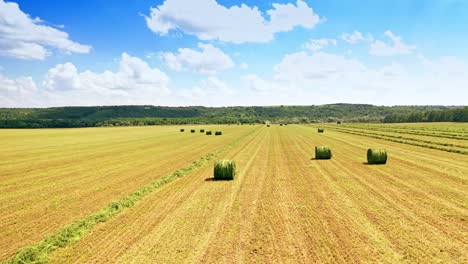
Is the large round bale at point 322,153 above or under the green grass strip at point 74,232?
above

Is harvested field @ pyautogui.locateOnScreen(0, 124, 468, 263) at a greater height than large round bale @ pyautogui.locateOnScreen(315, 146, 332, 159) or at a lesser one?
lesser

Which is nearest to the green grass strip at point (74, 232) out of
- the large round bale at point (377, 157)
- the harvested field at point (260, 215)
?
the harvested field at point (260, 215)

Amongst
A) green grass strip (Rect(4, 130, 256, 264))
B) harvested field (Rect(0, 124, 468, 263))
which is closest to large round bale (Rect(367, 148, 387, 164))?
harvested field (Rect(0, 124, 468, 263))

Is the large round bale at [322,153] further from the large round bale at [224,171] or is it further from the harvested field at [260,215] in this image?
the large round bale at [224,171]

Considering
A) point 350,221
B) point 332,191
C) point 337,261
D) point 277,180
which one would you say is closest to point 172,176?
point 277,180

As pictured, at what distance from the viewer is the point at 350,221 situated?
38.8ft

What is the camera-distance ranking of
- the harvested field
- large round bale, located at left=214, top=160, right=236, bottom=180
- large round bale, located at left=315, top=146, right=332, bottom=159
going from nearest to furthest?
the harvested field → large round bale, located at left=214, top=160, right=236, bottom=180 → large round bale, located at left=315, top=146, right=332, bottom=159

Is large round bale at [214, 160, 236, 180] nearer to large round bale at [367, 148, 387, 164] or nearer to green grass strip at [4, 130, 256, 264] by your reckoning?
green grass strip at [4, 130, 256, 264]

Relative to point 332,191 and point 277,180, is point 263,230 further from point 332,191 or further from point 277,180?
point 277,180

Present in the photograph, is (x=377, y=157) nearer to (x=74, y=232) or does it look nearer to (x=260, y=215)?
(x=260, y=215)

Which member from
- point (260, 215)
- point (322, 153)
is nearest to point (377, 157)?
point (322, 153)

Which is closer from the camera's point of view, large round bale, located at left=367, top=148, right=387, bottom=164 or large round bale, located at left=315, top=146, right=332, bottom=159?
large round bale, located at left=367, top=148, right=387, bottom=164

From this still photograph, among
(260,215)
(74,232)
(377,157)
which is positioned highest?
(377,157)

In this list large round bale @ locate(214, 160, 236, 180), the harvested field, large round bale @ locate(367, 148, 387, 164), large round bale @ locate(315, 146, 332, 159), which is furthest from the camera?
large round bale @ locate(315, 146, 332, 159)
